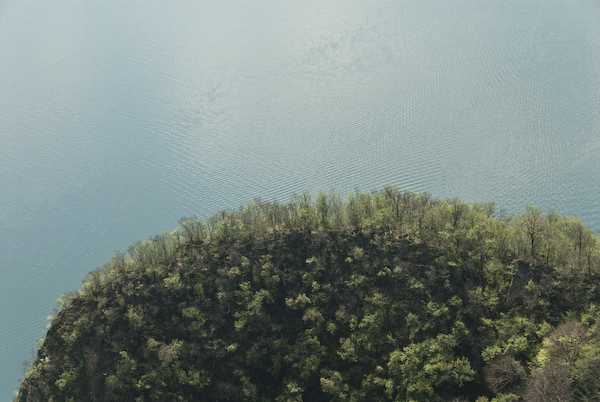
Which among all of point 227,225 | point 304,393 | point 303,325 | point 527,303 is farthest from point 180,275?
point 527,303

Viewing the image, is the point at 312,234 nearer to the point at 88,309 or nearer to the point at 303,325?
the point at 303,325

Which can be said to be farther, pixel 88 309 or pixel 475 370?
pixel 88 309

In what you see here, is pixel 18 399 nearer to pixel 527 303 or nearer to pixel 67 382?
pixel 67 382

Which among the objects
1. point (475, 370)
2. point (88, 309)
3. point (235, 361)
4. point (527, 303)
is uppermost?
point (88, 309)

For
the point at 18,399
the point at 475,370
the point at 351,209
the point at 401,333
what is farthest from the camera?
the point at 351,209

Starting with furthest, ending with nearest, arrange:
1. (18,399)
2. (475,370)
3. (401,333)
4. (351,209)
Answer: (351,209)
(18,399)
(401,333)
(475,370)

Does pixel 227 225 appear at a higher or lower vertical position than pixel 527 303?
higher
